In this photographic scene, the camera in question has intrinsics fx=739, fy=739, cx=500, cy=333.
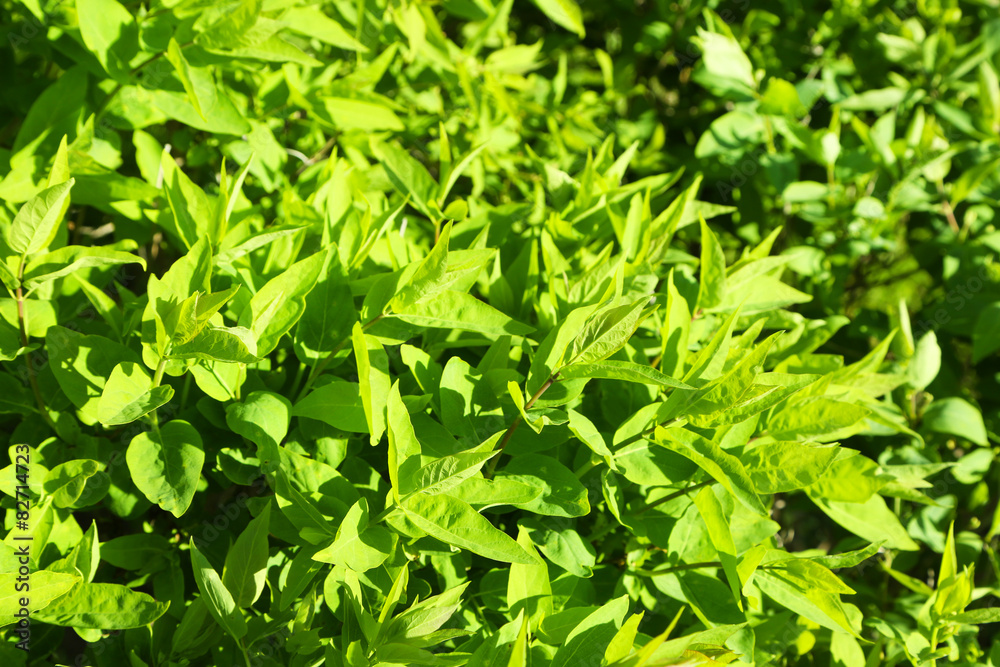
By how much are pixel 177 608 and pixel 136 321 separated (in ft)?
1.55

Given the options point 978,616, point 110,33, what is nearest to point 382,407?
point 110,33

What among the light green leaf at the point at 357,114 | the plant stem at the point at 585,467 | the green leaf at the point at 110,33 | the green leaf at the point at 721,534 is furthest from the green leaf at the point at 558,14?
the green leaf at the point at 721,534

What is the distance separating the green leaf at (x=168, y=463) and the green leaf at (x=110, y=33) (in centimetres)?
71

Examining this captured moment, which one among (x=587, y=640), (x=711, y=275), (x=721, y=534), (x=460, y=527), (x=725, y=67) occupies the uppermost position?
(x=725, y=67)

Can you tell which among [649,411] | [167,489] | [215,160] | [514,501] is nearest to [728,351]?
[649,411]

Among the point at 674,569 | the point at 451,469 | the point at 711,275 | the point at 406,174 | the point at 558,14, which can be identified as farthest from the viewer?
the point at 558,14

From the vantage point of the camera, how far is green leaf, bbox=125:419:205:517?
1049mm

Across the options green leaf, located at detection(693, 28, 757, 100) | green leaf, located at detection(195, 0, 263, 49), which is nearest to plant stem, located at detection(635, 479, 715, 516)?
green leaf, located at detection(195, 0, 263, 49)

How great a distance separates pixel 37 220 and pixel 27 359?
0.25 metres

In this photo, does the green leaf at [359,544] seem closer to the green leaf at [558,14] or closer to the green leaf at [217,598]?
the green leaf at [217,598]

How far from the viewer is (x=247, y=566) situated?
3.52ft

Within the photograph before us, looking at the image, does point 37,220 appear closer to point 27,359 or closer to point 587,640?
point 27,359

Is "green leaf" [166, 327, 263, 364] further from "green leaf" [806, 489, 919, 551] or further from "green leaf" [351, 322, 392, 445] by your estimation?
"green leaf" [806, 489, 919, 551]

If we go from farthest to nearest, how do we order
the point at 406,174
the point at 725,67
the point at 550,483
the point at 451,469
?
the point at 725,67
the point at 406,174
the point at 550,483
the point at 451,469
